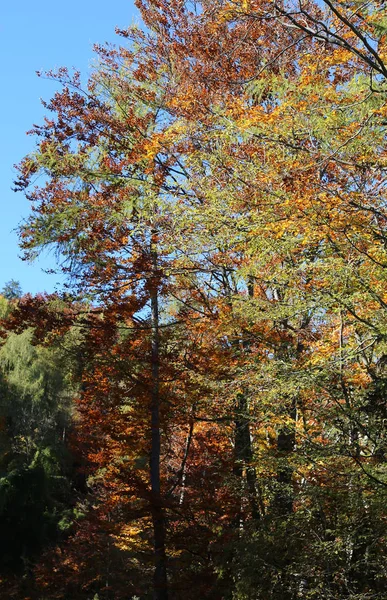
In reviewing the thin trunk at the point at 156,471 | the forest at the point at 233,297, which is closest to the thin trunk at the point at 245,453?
the forest at the point at 233,297

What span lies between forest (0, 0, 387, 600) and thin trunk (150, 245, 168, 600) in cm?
4

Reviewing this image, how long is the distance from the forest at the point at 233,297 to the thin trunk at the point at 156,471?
1.4 inches

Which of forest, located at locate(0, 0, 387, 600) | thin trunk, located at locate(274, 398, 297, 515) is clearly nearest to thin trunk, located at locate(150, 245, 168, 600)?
forest, located at locate(0, 0, 387, 600)

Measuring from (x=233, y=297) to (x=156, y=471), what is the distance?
417 centimetres

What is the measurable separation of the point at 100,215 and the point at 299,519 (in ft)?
19.4

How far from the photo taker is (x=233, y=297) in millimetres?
7684

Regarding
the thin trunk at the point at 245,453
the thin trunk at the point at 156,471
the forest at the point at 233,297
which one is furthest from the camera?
→ the thin trunk at the point at 156,471

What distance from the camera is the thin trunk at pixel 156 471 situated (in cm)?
930

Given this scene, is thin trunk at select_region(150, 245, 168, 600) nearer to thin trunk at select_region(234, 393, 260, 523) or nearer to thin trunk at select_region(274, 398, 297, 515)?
thin trunk at select_region(234, 393, 260, 523)

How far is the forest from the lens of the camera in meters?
5.41

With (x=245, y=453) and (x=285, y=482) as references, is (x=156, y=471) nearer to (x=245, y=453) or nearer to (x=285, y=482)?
(x=245, y=453)

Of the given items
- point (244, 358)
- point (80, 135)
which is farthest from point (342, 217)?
point (80, 135)

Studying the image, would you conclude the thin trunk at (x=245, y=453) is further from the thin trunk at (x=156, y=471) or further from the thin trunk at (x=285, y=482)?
the thin trunk at (x=156, y=471)

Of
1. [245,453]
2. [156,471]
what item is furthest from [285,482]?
[156,471]
